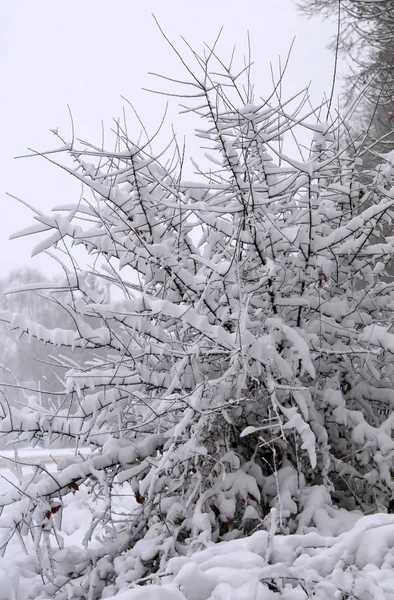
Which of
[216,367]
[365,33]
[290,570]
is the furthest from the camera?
[365,33]

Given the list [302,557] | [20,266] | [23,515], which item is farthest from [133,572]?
[20,266]

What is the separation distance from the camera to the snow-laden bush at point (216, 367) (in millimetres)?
2133

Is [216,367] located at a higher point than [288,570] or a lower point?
higher

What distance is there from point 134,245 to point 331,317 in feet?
3.32

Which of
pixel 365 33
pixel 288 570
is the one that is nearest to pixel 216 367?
pixel 288 570

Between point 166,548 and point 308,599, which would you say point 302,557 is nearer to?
point 308,599

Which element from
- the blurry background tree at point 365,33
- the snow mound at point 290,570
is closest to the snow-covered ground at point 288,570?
the snow mound at point 290,570

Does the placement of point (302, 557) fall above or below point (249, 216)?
below

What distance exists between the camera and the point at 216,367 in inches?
98.5

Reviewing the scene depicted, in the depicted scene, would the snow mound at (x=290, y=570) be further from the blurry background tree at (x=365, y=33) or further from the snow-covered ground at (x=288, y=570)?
the blurry background tree at (x=365, y=33)

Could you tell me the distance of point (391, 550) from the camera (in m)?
1.18

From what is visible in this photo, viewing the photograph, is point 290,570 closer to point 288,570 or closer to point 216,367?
point 288,570

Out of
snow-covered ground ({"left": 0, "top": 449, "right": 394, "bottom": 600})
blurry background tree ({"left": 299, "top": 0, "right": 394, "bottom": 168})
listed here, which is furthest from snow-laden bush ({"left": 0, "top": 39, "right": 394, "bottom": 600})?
blurry background tree ({"left": 299, "top": 0, "right": 394, "bottom": 168})

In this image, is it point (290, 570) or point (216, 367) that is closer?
point (290, 570)
